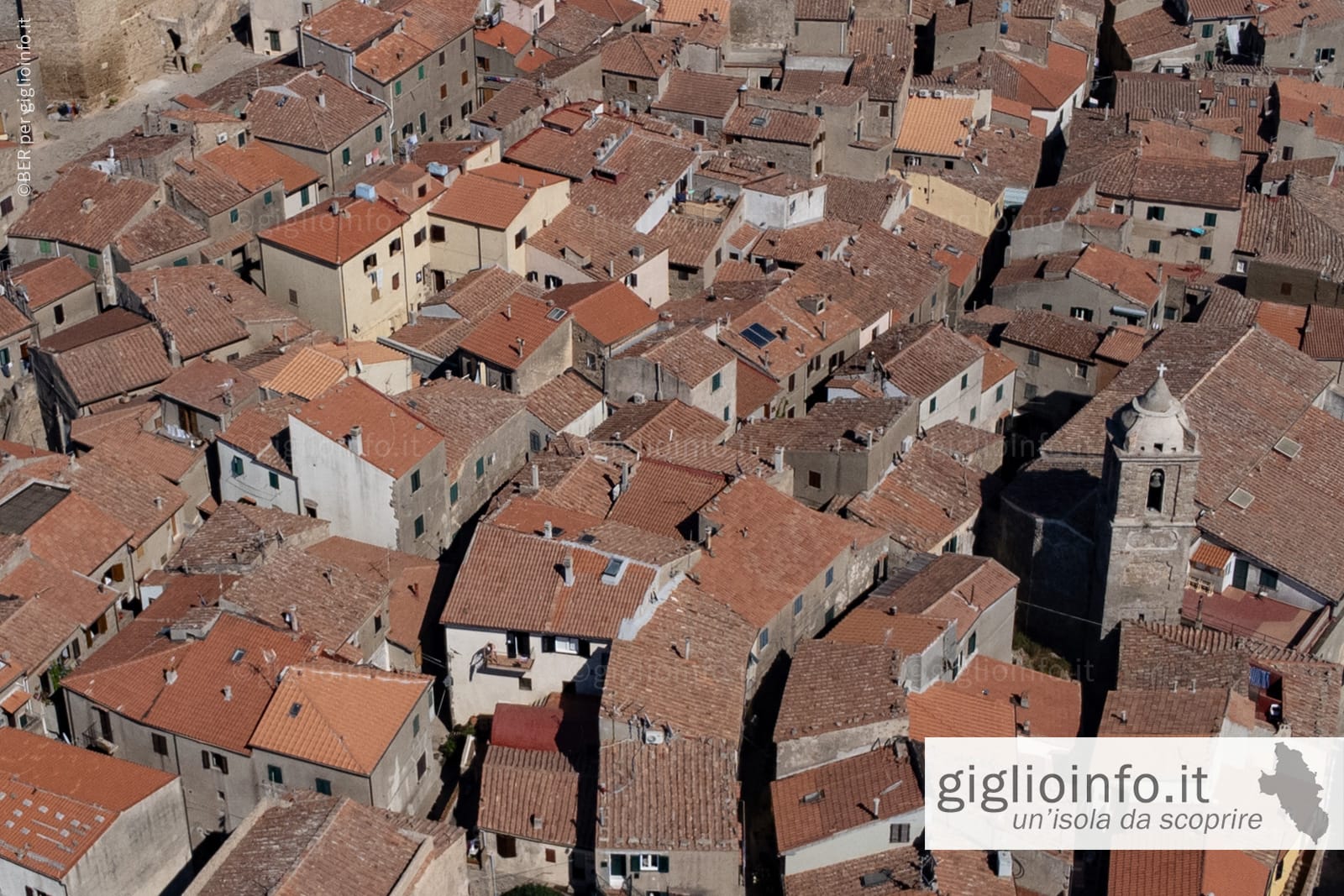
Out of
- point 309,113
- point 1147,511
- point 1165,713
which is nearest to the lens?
point 1165,713

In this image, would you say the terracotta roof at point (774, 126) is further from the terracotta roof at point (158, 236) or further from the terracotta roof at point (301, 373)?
the terracotta roof at point (301, 373)

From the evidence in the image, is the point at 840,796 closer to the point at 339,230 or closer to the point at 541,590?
the point at 541,590

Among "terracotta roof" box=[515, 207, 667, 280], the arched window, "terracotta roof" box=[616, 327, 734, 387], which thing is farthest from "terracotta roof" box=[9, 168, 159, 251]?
the arched window

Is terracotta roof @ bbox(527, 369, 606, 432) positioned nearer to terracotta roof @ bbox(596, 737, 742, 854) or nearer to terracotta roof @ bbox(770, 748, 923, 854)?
terracotta roof @ bbox(596, 737, 742, 854)

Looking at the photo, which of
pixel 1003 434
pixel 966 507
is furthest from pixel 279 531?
pixel 1003 434

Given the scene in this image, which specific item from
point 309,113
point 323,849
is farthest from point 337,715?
point 309,113

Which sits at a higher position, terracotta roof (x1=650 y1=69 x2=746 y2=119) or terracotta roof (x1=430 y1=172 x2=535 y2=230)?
terracotta roof (x1=430 y1=172 x2=535 y2=230)
